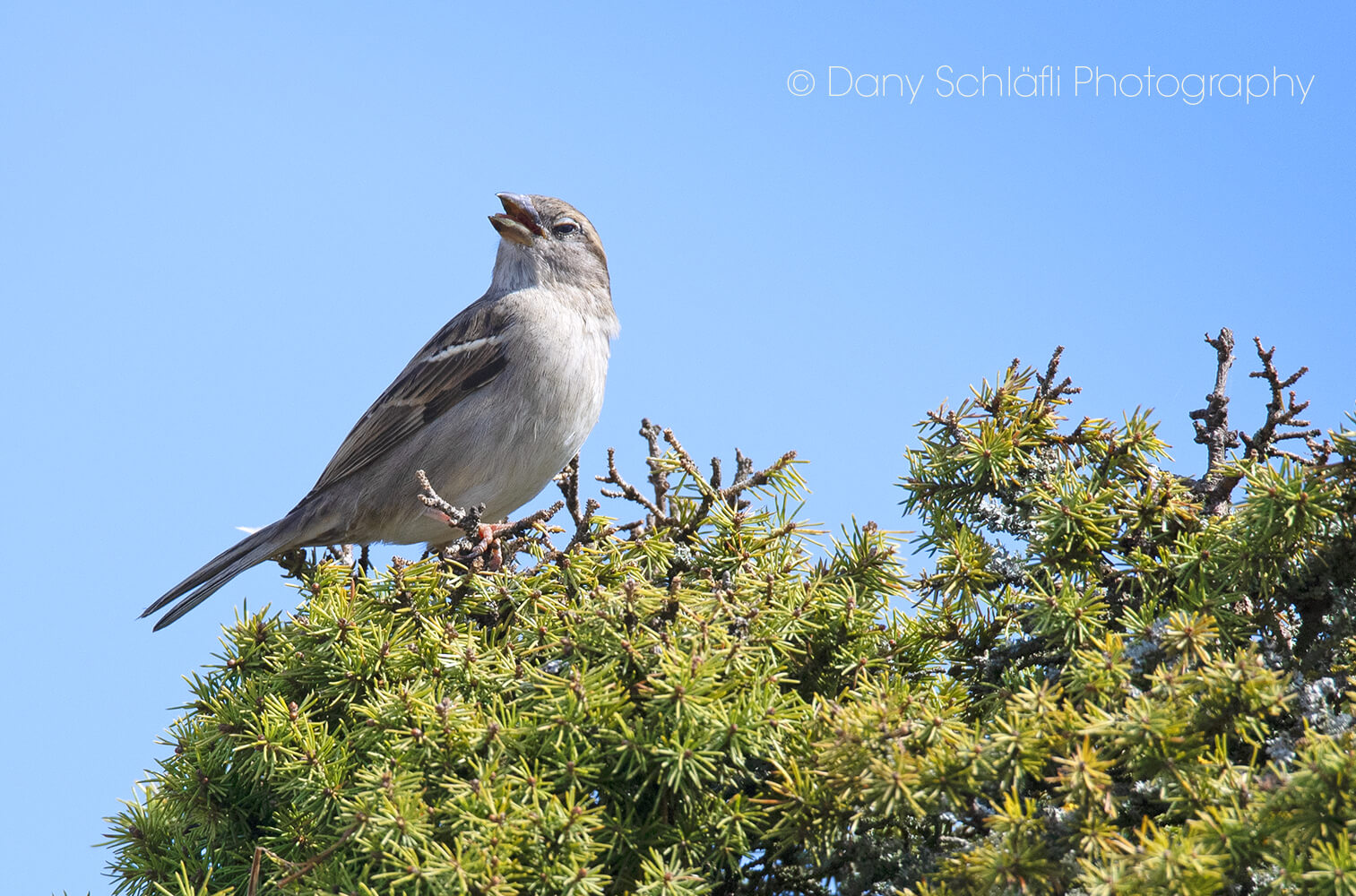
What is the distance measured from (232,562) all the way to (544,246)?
2571mm

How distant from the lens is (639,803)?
2.43 metres

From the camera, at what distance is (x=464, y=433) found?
588 cm

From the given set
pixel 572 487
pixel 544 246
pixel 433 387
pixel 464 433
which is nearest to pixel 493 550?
pixel 572 487

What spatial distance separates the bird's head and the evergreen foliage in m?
3.69

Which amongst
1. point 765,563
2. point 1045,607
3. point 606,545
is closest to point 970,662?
point 1045,607

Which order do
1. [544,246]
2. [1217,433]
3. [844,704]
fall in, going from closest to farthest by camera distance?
[844,704] < [1217,433] < [544,246]

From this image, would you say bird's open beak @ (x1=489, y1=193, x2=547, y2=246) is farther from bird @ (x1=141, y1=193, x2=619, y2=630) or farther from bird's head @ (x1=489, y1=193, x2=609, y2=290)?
bird @ (x1=141, y1=193, x2=619, y2=630)

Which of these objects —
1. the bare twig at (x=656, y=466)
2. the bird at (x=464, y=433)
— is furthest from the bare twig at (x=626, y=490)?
the bird at (x=464, y=433)

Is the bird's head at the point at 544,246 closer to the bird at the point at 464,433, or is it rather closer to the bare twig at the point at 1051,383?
the bird at the point at 464,433

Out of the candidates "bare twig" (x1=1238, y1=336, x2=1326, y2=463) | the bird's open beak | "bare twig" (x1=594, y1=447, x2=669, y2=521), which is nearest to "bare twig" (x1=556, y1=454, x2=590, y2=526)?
"bare twig" (x1=594, y1=447, x2=669, y2=521)

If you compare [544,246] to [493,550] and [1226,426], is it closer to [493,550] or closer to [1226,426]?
[493,550]

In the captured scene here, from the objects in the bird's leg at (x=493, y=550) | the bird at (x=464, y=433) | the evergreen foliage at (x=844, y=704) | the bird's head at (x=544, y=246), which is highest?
the bird's head at (x=544, y=246)

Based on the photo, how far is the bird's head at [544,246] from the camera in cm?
673

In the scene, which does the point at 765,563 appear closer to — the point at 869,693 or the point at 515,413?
the point at 869,693
